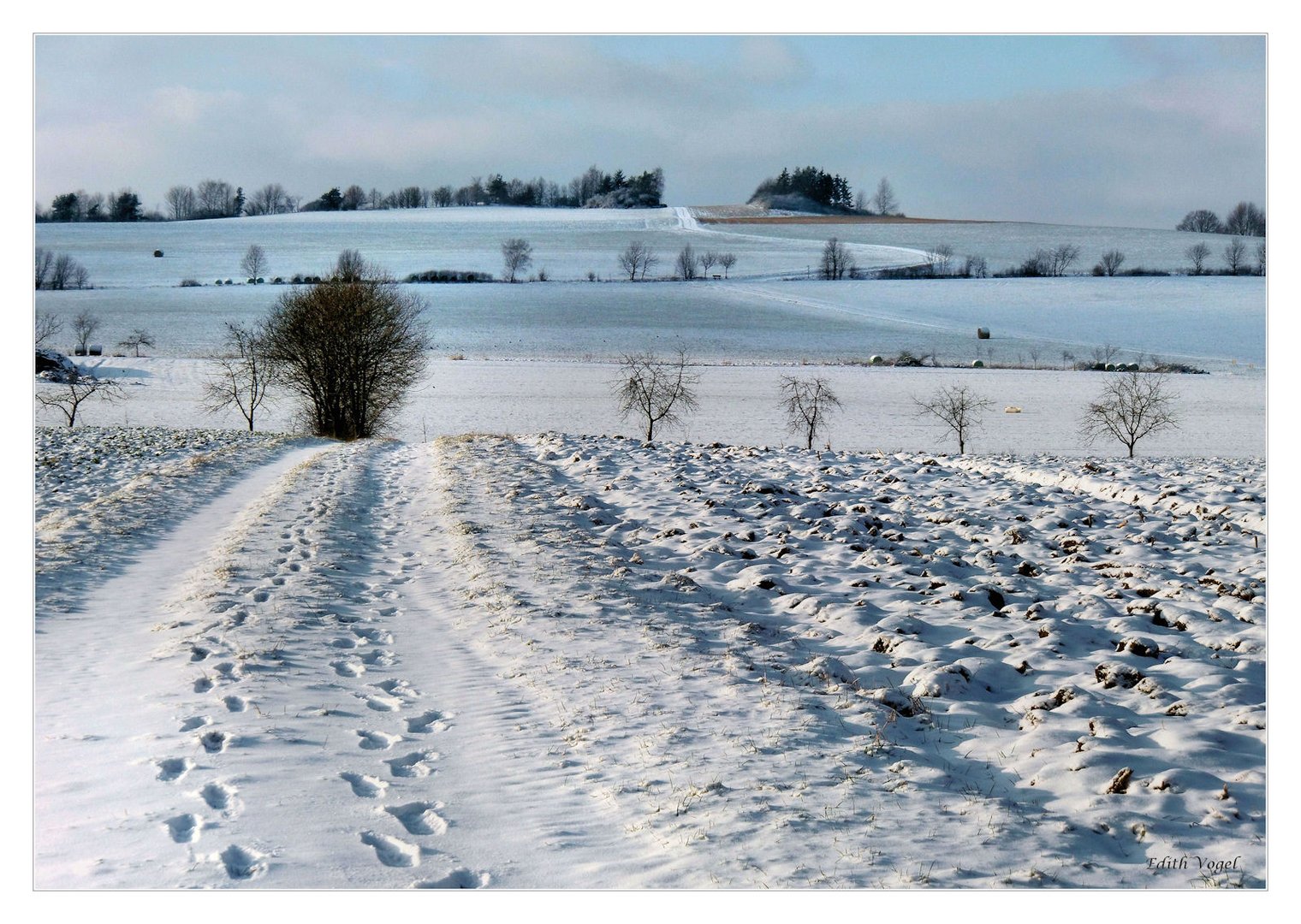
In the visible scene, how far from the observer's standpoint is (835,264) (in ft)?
262

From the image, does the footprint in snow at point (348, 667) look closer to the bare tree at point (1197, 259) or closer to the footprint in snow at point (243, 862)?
the footprint in snow at point (243, 862)

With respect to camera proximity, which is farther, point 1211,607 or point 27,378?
point 1211,607

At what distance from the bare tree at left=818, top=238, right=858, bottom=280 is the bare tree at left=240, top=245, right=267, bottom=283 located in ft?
141

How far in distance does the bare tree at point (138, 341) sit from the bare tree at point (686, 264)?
138 feet

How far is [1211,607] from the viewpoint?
28.3 ft

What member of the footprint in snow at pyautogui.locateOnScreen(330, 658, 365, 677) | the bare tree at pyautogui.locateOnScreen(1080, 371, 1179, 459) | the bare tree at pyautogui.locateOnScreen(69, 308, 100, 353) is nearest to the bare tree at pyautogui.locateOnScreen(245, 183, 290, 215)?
the footprint in snow at pyautogui.locateOnScreen(330, 658, 365, 677)

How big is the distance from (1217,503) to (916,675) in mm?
8954

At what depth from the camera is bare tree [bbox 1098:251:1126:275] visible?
61.3m

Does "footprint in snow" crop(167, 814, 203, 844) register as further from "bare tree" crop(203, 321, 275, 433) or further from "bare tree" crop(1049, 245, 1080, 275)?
"bare tree" crop(1049, 245, 1080, 275)

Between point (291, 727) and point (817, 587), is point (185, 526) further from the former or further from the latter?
point (817, 587)

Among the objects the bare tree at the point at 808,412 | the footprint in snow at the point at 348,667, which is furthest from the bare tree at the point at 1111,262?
the footprint in snow at the point at 348,667

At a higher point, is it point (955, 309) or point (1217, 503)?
point (955, 309)

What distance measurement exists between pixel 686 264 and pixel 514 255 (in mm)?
15730

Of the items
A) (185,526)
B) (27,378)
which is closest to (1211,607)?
(27,378)
